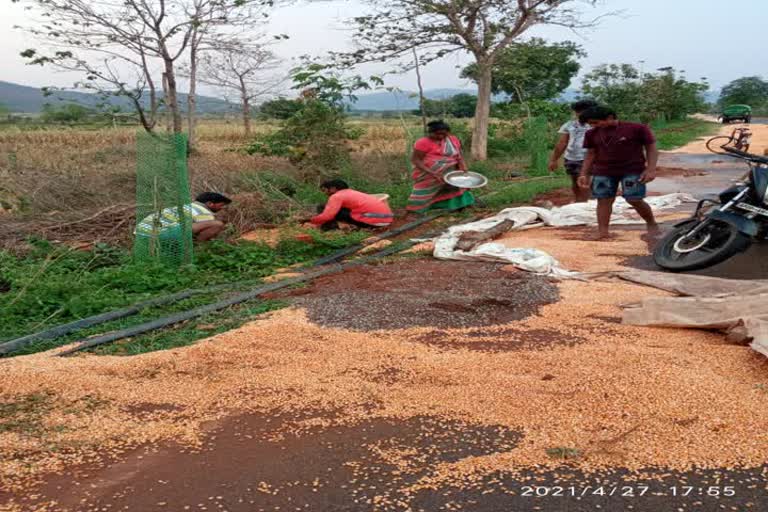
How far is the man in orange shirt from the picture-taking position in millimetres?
8375

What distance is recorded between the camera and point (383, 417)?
329 cm

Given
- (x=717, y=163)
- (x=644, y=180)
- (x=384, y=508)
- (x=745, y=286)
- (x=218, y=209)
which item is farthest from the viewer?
(x=717, y=163)

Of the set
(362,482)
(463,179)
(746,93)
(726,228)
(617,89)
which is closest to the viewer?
(362,482)

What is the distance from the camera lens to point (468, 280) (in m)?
5.90

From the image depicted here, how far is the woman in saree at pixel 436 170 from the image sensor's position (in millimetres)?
9641

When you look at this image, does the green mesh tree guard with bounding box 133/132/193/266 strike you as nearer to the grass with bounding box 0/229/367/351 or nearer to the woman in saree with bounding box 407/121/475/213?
the grass with bounding box 0/229/367/351

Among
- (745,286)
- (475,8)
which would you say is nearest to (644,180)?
(745,286)

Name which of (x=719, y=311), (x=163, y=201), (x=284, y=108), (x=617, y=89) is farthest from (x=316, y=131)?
(x=617, y=89)

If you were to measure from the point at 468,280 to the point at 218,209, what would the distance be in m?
3.46

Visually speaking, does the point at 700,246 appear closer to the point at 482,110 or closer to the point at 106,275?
the point at 106,275

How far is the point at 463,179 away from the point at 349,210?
73.2 inches

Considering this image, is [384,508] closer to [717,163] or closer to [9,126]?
[717,163]

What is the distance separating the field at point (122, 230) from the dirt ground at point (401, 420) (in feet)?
3.09

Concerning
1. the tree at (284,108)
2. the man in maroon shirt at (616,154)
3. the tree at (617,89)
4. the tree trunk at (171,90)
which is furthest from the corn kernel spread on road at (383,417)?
the tree at (617,89)
